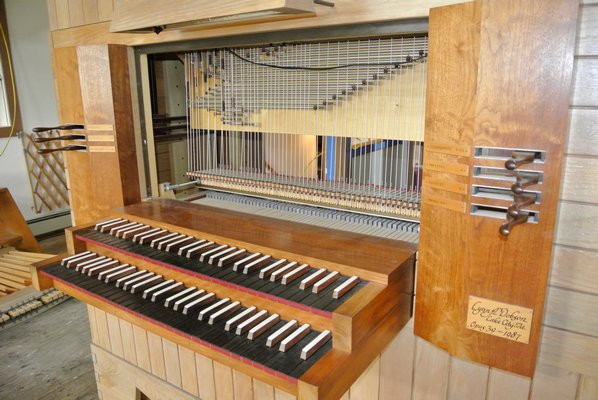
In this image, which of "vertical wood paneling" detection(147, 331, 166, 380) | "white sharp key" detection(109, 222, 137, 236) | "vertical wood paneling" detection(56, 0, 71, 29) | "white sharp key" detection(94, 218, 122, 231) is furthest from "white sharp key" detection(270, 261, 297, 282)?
"vertical wood paneling" detection(56, 0, 71, 29)

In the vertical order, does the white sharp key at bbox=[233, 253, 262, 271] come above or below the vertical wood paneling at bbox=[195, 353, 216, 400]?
above

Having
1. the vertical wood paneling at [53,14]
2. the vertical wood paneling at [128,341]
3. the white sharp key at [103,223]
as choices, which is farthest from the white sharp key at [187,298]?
the vertical wood paneling at [53,14]

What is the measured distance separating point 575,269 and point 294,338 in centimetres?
81

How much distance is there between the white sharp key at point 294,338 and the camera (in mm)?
1213

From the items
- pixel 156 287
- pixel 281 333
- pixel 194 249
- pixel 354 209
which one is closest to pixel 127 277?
pixel 156 287

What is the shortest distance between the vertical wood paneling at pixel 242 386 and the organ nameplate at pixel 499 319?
3.62 feet

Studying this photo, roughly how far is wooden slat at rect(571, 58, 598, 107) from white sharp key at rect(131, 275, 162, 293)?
4.79 ft

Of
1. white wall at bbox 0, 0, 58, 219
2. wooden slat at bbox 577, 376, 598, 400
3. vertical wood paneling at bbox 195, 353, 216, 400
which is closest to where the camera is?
wooden slat at bbox 577, 376, 598, 400

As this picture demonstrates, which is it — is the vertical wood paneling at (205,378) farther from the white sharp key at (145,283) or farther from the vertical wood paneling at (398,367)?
the vertical wood paneling at (398,367)

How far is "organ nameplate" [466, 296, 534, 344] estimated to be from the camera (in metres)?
1.26

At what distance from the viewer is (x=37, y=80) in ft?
18.1

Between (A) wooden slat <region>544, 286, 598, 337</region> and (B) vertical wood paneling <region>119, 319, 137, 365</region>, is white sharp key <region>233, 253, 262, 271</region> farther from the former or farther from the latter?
(B) vertical wood paneling <region>119, 319, 137, 365</region>

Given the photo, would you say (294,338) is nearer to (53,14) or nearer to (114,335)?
(114,335)

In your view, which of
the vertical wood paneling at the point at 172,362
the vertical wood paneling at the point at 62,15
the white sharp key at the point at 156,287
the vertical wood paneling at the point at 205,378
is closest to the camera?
the white sharp key at the point at 156,287
